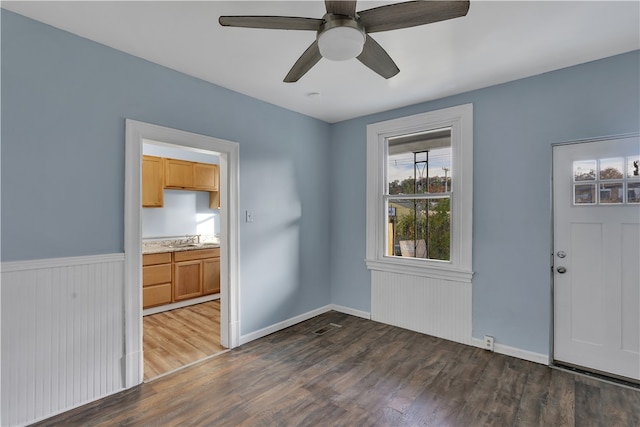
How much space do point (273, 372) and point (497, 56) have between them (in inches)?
128

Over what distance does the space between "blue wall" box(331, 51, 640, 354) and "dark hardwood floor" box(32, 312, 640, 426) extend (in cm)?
50

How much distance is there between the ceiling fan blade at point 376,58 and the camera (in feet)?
5.62

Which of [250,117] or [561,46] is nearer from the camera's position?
[561,46]

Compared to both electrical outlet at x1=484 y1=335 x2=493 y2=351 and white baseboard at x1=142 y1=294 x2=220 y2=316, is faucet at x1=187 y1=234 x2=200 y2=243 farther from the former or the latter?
electrical outlet at x1=484 y1=335 x2=493 y2=351

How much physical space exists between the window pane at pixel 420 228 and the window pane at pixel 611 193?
1271 mm

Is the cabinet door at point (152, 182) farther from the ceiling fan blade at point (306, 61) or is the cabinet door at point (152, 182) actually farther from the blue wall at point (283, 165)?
the ceiling fan blade at point (306, 61)

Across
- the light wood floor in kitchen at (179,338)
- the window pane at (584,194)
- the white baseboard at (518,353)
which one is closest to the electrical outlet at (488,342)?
the white baseboard at (518,353)

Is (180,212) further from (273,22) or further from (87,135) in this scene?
(273,22)

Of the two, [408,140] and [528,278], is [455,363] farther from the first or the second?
[408,140]

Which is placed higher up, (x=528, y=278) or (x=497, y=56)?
(x=497, y=56)

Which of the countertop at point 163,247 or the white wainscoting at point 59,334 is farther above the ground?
the countertop at point 163,247

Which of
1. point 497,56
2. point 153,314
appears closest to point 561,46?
point 497,56

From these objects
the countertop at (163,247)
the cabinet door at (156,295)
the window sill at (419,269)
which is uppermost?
the countertop at (163,247)

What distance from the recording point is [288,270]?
383 cm
